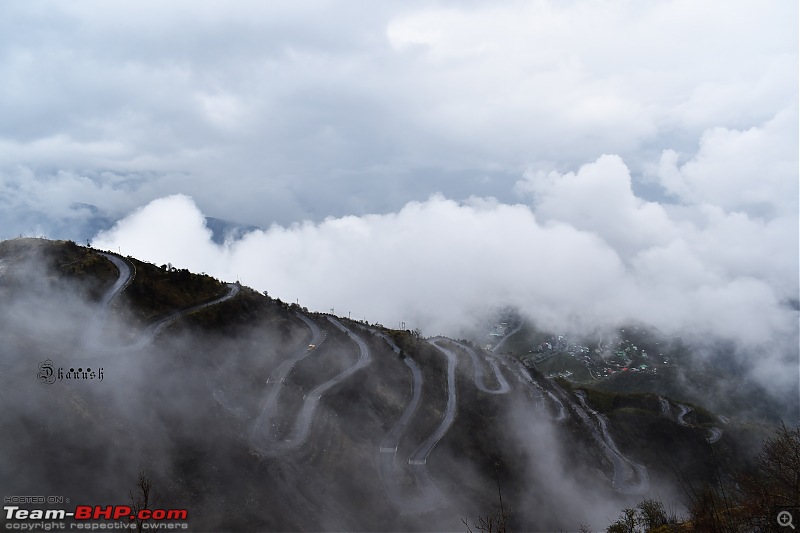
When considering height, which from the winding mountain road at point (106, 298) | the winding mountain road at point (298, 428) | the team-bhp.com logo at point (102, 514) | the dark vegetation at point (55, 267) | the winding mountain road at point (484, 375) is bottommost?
the winding mountain road at point (484, 375)

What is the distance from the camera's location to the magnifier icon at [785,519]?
28.8 meters

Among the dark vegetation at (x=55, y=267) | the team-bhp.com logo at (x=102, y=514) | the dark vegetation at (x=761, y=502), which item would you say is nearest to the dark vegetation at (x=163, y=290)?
the dark vegetation at (x=55, y=267)

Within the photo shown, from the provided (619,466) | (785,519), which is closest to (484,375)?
(619,466)

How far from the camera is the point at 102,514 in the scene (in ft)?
191

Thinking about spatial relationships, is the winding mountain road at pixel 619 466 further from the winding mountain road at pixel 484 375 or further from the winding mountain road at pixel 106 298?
the winding mountain road at pixel 106 298

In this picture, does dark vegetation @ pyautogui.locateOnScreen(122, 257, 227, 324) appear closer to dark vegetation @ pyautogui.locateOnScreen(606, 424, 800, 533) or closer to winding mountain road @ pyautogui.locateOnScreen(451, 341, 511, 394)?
winding mountain road @ pyautogui.locateOnScreen(451, 341, 511, 394)

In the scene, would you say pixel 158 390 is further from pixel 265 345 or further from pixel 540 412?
pixel 540 412

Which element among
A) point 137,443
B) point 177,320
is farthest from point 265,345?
point 137,443

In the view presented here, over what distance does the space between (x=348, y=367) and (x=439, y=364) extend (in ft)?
117

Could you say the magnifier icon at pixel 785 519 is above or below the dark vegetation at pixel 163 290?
above

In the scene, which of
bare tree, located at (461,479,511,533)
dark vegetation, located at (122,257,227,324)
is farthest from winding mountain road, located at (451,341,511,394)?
dark vegetation, located at (122,257,227,324)

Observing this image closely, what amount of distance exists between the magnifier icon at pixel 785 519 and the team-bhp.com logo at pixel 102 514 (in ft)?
202

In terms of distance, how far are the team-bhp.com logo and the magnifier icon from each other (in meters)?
61.6

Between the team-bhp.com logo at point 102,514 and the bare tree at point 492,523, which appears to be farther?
the team-bhp.com logo at point 102,514
